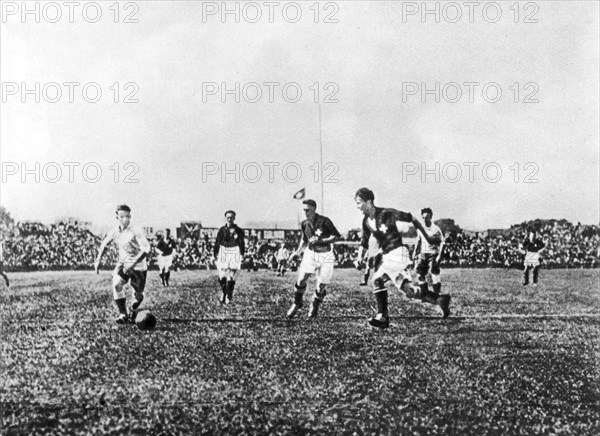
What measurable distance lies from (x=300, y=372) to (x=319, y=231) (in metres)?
2.82

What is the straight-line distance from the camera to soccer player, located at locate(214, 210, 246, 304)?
31.7ft

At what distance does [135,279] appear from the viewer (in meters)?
7.65

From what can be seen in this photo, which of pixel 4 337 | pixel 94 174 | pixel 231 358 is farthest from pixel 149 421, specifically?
pixel 94 174

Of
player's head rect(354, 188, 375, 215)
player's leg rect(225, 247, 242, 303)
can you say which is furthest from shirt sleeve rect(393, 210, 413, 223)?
player's leg rect(225, 247, 242, 303)

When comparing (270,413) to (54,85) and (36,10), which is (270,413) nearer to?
(54,85)

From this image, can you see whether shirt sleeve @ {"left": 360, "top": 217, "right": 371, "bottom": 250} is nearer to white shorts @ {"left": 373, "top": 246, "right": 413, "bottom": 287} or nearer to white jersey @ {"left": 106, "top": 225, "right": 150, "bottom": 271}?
white shorts @ {"left": 373, "top": 246, "right": 413, "bottom": 287}

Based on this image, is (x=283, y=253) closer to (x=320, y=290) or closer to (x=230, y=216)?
(x=230, y=216)

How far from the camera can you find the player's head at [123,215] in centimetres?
723

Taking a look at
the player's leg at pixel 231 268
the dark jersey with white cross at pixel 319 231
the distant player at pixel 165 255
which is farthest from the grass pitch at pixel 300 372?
the distant player at pixel 165 255

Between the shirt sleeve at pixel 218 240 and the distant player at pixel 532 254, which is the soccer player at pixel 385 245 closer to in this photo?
the shirt sleeve at pixel 218 240

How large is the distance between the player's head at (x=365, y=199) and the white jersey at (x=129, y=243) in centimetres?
288

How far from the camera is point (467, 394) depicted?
4.66 m

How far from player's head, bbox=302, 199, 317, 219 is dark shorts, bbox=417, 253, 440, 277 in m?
3.93

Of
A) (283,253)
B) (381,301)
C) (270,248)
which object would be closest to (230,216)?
(381,301)
